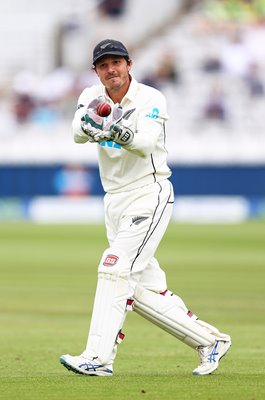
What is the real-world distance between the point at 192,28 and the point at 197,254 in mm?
19153

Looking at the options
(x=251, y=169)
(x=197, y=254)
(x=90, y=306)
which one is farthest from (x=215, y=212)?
(x=90, y=306)

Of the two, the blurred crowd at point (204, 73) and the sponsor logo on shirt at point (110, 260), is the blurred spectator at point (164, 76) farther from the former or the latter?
the sponsor logo on shirt at point (110, 260)

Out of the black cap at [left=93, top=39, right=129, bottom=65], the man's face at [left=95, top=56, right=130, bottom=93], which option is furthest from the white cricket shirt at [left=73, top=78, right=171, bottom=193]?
the black cap at [left=93, top=39, right=129, bottom=65]

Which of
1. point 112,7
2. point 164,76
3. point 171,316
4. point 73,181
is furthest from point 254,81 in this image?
point 171,316

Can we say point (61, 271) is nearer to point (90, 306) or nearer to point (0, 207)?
point (90, 306)

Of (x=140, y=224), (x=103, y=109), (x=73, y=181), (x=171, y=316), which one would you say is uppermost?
(x=103, y=109)

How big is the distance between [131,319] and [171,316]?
4.97 metres

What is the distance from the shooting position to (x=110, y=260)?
604 centimetres

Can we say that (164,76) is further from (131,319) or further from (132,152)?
(132,152)

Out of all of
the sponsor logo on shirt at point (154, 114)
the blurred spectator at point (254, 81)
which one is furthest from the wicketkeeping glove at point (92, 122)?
the blurred spectator at point (254, 81)

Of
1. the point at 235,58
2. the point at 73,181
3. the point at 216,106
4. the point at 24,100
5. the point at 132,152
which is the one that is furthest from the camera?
the point at 24,100

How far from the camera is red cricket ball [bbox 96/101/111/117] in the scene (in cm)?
589

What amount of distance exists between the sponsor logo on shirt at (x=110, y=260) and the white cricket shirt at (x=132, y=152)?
40 centimetres

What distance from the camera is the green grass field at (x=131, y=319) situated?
5695mm
